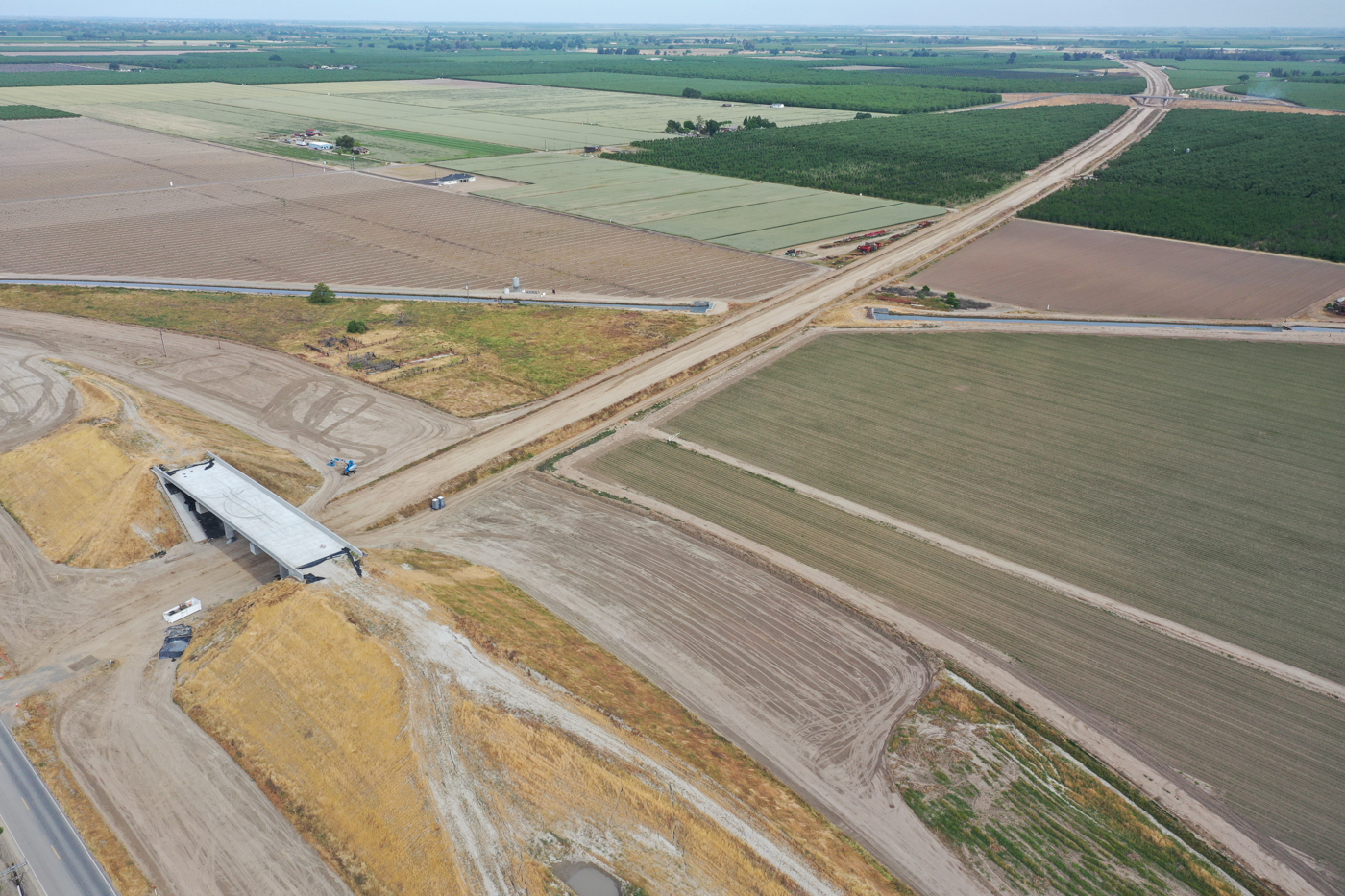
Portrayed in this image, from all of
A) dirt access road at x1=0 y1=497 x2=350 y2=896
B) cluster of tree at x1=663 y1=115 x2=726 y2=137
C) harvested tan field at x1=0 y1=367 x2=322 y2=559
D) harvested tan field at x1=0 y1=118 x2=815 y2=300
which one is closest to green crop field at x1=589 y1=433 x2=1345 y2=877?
harvested tan field at x1=0 y1=367 x2=322 y2=559

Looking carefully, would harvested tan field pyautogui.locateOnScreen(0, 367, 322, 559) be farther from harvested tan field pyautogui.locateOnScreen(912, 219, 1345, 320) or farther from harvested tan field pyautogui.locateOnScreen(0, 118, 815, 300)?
harvested tan field pyautogui.locateOnScreen(912, 219, 1345, 320)

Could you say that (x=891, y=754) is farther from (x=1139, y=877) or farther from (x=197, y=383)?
(x=197, y=383)

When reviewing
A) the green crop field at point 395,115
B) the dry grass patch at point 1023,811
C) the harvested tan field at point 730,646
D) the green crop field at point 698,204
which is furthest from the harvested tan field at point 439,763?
the green crop field at point 395,115

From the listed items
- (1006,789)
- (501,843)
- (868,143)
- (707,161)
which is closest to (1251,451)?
(1006,789)

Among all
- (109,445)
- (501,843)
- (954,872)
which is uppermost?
(109,445)

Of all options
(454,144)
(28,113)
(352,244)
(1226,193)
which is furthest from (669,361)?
(28,113)
